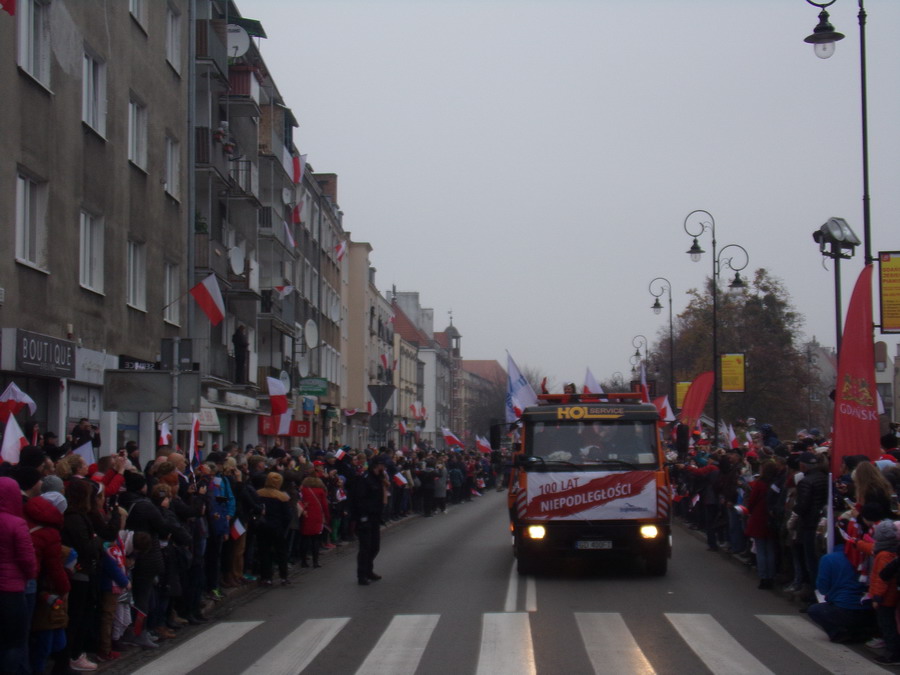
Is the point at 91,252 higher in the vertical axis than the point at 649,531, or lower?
higher

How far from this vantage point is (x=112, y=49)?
76.8 ft

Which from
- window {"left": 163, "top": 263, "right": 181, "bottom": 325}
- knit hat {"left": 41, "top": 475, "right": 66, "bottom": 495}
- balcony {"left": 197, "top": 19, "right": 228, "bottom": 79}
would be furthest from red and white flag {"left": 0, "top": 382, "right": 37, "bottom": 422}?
balcony {"left": 197, "top": 19, "right": 228, "bottom": 79}

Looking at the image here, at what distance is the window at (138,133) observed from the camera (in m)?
25.3

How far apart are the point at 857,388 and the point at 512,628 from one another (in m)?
4.54

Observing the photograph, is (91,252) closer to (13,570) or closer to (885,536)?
(13,570)

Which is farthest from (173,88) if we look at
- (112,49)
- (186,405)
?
(186,405)

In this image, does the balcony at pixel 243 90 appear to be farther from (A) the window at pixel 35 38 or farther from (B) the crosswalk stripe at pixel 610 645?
(B) the crosswalk stripe at pixel 610 645

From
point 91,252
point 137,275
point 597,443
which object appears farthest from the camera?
point 137,275

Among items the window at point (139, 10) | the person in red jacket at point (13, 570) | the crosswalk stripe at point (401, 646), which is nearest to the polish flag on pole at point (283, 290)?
the window at point (139, 10)

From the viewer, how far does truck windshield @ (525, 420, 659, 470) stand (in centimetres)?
1683

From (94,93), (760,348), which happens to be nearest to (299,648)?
(94,93)

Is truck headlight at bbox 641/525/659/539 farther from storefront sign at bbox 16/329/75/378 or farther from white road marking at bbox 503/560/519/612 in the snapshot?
storefront sign at bbox 16/329/75/378

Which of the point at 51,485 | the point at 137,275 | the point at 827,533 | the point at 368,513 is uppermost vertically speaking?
the point at 137,275

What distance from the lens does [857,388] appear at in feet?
41.4
